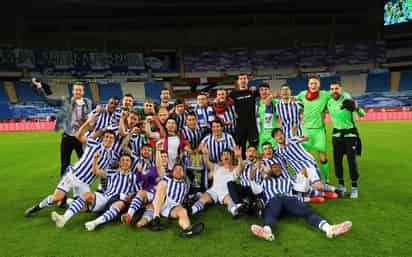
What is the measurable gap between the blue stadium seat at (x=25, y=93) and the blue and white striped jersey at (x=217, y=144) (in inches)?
1240

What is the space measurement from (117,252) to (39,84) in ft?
12.4

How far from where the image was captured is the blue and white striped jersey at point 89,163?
16.9 ft

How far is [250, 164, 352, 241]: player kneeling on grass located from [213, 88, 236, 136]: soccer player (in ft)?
5.07

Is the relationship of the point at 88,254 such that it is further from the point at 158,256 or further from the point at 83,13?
the point at 83,13

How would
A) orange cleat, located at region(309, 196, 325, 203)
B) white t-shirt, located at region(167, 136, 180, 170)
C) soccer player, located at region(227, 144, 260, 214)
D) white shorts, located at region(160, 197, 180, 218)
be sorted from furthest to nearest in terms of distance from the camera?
1. white t-shirt, located at region(167, 136, 180, 170)
2. orange cleat, located at region(309, 196, 325, 203)
3. soccer player, located at region(227, 144, 260, 214)
4. white shorts, located at region(160, 197, 180, 218)

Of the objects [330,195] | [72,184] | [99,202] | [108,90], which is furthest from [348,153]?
[108,90]

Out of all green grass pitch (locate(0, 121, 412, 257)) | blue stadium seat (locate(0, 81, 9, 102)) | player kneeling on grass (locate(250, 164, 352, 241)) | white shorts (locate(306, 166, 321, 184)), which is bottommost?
green grass pitch (locate(0, 121, 412, 257))

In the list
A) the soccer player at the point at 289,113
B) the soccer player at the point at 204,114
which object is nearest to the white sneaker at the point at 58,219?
the soccer player at the point at 204,114

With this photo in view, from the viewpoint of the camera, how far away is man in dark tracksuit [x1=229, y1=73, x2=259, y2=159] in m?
6.55

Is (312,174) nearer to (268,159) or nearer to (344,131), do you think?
(268,159)

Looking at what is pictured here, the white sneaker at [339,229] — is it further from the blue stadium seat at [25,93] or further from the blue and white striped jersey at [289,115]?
the blue stadium seat at [25,93]

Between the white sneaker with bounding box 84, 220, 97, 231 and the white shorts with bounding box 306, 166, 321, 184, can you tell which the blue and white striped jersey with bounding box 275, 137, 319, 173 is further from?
the white sneaker with bounding box 84, 220, 97, 231

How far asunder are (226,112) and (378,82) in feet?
109

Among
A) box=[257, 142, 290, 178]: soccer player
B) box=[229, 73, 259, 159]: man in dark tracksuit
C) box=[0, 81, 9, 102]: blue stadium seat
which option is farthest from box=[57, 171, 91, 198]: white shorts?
box=[0, 81, 9, 102]: blue stadium seat
